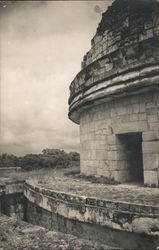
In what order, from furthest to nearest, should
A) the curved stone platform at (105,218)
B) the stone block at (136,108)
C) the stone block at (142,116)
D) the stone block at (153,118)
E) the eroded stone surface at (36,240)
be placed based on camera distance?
1. the stone block at (136,108)
2. the stone block at (142,116)
3. the stone block at (153,118)
4. the curved stone platform at (105,218)
5. the eroded stone surface at (36,240)

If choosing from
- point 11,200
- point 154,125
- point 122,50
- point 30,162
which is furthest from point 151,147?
point 30,162

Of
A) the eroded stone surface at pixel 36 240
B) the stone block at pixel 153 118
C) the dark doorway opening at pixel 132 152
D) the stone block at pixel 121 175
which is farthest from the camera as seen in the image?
the dark doorway opening at pixel 132 152

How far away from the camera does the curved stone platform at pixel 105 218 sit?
126 inches

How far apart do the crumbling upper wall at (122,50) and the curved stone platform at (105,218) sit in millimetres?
2671

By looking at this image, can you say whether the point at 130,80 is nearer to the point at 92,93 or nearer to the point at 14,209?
the point at 92,93

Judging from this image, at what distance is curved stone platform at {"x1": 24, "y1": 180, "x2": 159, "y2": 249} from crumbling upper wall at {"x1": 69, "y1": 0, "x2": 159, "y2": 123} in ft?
8.76

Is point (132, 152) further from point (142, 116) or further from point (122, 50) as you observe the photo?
point (122, 50)

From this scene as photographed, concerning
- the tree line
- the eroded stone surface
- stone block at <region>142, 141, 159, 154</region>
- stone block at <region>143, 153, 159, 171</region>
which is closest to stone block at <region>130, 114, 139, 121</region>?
stone block at <region>142, 141, 159, 154</region>

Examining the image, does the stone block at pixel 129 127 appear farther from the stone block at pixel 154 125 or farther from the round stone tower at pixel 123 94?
the stone block at pixel 154 125

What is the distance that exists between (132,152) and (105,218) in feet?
9.62

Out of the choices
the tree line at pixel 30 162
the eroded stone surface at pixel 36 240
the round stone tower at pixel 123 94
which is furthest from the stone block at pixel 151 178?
the tree line at pixel 30 162

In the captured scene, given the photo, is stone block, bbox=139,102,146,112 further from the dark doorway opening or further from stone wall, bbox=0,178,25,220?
stone wall, bbox=0,178,25,220

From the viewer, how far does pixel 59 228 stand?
462 cm

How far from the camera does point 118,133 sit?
5977 millimetres
